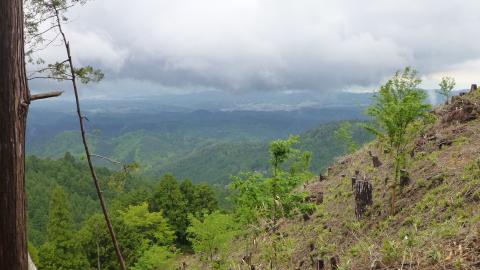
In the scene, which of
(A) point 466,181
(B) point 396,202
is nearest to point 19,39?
(A) point 466,181

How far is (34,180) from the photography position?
107688mm

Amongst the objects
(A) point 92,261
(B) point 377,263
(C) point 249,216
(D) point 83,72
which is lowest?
(A) point 92,261

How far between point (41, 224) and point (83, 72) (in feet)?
285

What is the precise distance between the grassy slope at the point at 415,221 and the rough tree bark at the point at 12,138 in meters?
4.87

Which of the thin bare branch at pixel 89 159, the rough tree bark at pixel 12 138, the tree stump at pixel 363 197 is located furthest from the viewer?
the tree stump at pixel 363 197

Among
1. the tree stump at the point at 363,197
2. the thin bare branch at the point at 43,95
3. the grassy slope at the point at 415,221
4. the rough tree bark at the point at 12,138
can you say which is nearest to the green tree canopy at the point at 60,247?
the grassy slope at the point at 415,221

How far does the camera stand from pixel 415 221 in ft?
34.2

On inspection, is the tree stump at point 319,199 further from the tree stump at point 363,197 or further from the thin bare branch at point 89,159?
the thin bare branch at point 89,159

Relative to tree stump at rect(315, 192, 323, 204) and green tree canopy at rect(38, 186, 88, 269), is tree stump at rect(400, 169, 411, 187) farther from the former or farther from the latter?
green tree canopy at rect(38, 186, 88, 269)

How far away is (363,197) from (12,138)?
37.8ft

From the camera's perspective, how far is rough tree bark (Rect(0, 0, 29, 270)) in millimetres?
4680

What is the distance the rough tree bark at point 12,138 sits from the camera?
4680 millimetres

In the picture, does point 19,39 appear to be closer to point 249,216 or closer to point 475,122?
point 249,216

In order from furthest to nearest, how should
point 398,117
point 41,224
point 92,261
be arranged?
1. point 41,224
2. point 92,261
3. point 398,117
